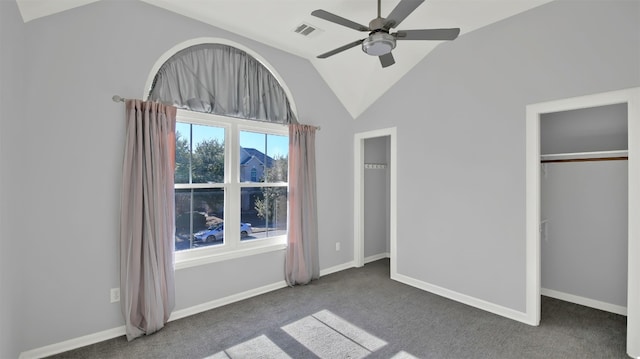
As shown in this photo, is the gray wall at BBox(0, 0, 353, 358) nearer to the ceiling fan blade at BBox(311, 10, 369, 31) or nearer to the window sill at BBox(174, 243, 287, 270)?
the window sill at BBox(174, 243, 287, 270)

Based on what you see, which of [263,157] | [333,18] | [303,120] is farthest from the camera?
[303,120]

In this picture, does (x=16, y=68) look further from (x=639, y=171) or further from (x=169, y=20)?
(x=639, y=171)

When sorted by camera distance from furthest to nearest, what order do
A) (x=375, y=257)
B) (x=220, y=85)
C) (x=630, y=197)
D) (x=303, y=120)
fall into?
(x=375, y=257) < (x=303, y=120) < (x=220, y=85) < (x=630, y=197)

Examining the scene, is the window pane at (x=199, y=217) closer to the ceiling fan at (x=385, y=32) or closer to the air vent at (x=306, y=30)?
the air vent at (x=306, y=30)

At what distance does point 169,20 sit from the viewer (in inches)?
112

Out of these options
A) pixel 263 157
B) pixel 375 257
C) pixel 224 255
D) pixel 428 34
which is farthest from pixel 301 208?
pixel 428 34

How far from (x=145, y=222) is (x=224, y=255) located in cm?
95

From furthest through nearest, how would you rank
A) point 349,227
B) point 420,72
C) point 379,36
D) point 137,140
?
1. point 349,227
2. point 420,72
3. point 137,140
4. point 379,36

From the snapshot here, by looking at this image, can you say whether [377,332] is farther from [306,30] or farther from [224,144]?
[306,30]

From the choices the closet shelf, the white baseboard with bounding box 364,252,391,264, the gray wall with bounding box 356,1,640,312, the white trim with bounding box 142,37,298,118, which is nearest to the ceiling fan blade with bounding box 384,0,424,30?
the gray wall with bounding box 356,1,640,312

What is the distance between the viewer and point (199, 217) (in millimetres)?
3166

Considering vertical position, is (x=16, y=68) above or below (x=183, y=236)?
above

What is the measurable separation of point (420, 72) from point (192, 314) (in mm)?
3902

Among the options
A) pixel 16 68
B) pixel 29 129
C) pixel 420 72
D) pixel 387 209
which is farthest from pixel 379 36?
pixel 387 209
